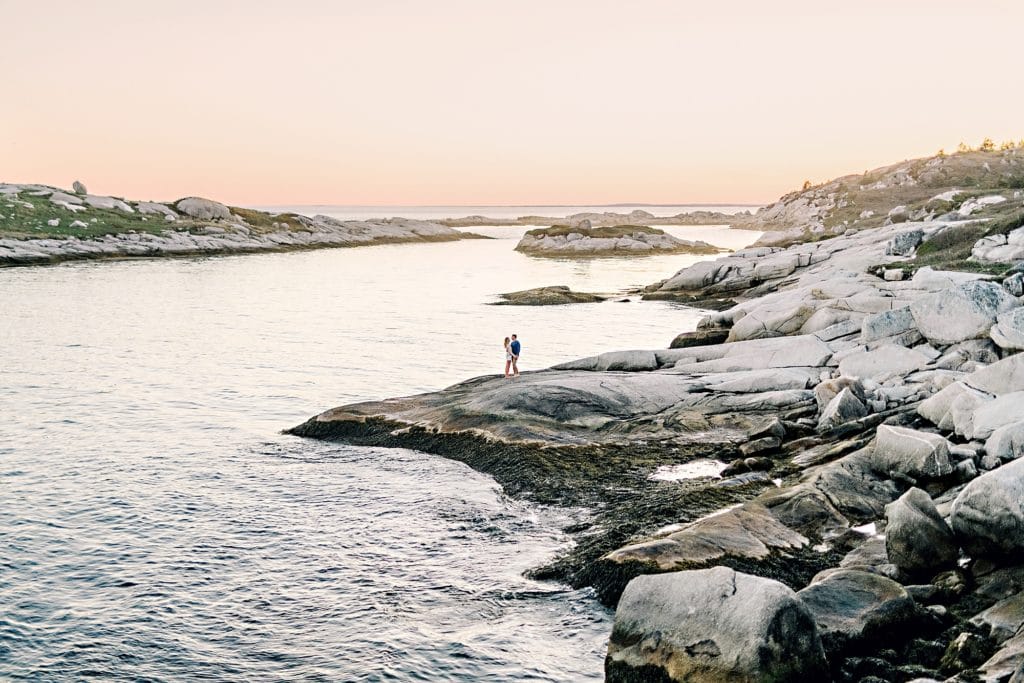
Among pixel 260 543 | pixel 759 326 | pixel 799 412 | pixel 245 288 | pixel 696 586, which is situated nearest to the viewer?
pixel 696 586

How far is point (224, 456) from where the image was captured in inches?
1076

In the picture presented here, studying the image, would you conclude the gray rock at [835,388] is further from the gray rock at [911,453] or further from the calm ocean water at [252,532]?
the calm ocean water at [252,532]

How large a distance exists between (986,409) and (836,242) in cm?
5615

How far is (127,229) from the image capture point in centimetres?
12438

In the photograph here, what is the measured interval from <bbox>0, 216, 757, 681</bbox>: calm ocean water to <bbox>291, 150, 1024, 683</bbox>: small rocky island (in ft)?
5.69

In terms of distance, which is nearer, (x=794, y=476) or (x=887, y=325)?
(x=794, y=476)

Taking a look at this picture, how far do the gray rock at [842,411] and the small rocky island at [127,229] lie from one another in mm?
101766

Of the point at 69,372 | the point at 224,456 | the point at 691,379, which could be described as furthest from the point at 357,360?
the point at 691,379

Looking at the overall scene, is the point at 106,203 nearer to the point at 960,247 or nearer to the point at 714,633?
the point at 960,247

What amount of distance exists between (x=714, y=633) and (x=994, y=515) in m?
6.31

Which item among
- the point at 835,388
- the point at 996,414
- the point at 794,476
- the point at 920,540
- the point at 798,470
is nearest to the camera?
the point at 920,540

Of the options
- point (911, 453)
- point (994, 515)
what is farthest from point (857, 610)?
point (911, 453)

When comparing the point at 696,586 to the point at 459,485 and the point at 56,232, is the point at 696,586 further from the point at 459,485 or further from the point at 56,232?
the point at 56,232

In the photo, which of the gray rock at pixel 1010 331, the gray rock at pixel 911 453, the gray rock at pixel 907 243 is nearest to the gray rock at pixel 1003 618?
the gray rock at pixel 911 453
